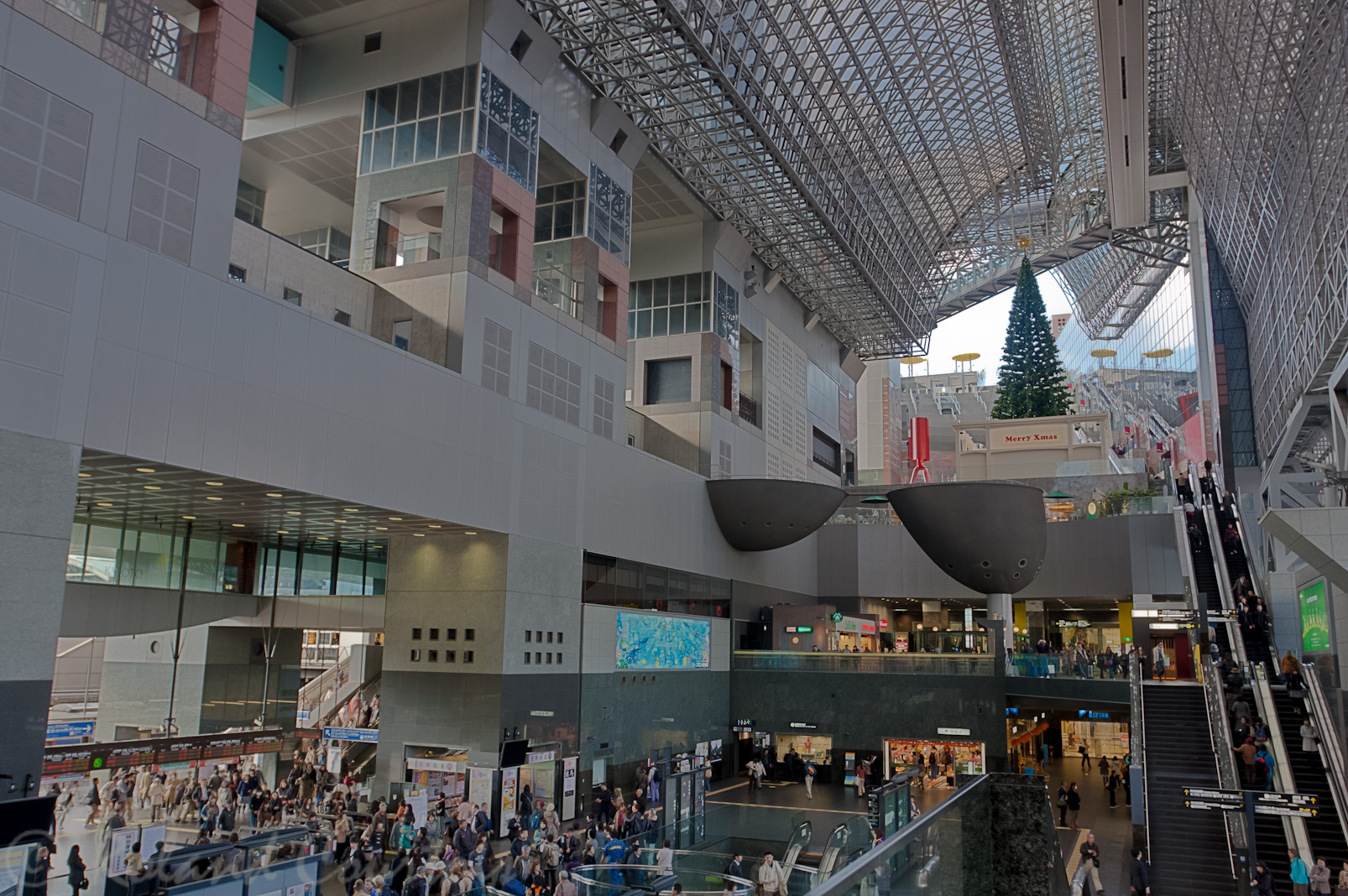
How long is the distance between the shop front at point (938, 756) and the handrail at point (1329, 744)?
12.8 metres

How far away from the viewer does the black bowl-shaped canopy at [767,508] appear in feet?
130

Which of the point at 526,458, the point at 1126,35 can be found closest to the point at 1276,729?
the point at 526,458

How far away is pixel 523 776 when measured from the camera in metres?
26.2

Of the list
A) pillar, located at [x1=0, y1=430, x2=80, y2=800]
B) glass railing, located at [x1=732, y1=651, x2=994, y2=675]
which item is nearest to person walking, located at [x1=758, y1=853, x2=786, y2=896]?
pillar, located at [x1=0, y1=430, x2=80, y2=800]

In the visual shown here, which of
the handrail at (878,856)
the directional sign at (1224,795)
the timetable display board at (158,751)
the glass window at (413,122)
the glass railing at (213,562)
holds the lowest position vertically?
the timetable display board at (158,751)

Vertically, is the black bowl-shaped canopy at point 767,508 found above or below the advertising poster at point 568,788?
above

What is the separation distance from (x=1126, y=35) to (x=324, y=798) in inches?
1357

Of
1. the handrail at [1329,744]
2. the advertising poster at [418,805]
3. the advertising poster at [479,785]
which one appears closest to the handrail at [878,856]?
the handrail at [1329,744]

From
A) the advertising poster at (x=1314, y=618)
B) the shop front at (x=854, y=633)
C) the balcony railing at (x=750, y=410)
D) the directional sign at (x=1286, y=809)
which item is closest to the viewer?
the directional sign at (x=1286, y=809)

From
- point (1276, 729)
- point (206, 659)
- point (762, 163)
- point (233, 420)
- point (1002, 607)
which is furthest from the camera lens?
point (1002, 607)

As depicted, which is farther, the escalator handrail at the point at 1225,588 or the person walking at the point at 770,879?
the escalator handrail at the point at 1225,588

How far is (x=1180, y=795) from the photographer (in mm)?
23156

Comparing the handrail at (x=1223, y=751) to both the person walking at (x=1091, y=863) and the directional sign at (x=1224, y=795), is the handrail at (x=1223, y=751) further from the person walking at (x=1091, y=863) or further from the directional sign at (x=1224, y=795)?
the person walking at (x=1091, y=863)

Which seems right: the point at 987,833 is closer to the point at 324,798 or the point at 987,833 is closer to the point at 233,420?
the point at 233,420
